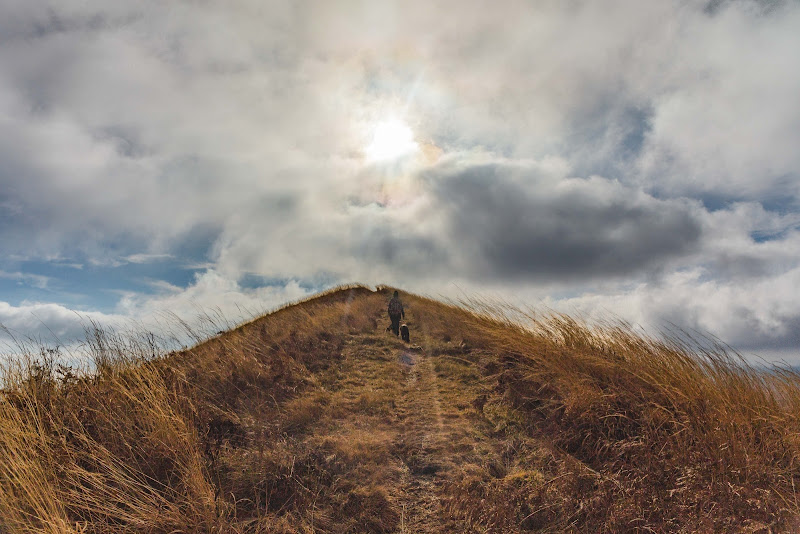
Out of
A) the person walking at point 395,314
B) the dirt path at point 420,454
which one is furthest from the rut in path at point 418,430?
the person walking at point 395,314

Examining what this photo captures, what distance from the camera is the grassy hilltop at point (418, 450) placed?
152 inches

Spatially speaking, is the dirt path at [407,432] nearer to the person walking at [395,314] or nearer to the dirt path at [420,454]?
the dirt path at [420,454]

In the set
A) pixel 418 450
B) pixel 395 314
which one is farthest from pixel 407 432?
pixel 395 314

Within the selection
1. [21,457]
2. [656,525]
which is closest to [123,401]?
[21,457]

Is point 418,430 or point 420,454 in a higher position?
point 418,430

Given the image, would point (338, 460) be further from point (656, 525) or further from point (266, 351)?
point (266, 351)

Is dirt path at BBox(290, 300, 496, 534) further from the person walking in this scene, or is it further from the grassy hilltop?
the person walking

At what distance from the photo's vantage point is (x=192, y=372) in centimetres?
779

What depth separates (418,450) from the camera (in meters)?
5.82

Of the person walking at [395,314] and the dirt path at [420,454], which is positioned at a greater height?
the person walking at [395,314]

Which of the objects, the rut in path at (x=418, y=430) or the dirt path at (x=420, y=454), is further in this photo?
the rut in path at (x=418, y=430)

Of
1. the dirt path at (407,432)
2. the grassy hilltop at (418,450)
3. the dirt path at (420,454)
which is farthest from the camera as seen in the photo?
the dirt path at (407,432)

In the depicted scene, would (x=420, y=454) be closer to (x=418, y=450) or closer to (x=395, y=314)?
(x=418, y=450)

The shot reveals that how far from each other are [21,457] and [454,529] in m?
4.35
